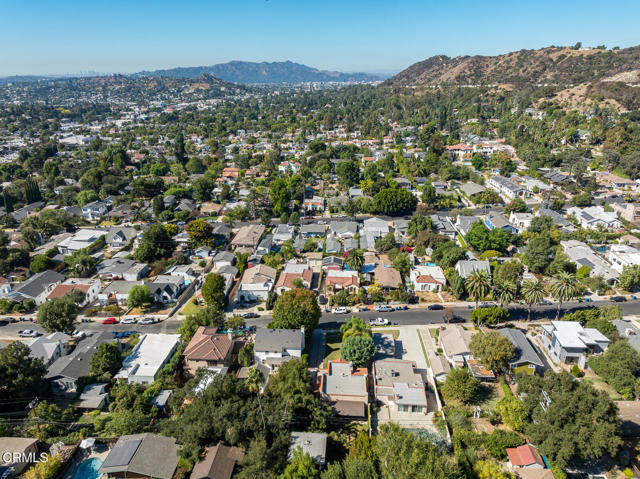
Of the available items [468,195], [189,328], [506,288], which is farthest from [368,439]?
[468,195]

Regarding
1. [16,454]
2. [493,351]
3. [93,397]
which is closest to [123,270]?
[93,397]

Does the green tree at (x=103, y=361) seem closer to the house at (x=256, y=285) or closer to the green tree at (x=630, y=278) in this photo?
the house at (x=256, y=285)

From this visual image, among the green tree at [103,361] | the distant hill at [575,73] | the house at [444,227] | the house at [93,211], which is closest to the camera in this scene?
the green tree at [103,361]

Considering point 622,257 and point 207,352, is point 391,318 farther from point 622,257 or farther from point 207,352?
point 622,257

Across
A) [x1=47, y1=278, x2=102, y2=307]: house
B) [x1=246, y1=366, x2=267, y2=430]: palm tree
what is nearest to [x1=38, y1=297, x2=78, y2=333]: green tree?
[x1=47, y1=278, x2=102, y2=307]: house

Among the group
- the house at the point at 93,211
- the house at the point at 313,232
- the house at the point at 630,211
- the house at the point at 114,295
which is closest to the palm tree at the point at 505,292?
the house at the point at 313,232

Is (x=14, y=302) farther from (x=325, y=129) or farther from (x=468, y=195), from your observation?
(x=325, y=129)
